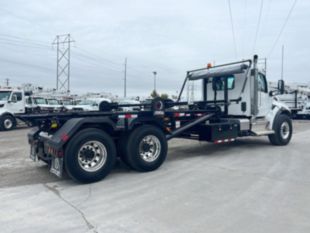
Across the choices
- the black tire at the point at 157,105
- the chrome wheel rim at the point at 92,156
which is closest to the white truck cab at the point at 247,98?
the black tire at the point at 157,105

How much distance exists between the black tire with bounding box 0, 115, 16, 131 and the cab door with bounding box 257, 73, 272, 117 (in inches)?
549

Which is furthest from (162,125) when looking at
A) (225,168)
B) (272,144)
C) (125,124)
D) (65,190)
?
(272,144)

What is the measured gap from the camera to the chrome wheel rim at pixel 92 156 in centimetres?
525

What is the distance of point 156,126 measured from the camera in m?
6.46

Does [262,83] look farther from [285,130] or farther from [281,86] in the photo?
[285,130]

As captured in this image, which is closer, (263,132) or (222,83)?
(263,132)

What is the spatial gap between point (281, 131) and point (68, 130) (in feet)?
23.7

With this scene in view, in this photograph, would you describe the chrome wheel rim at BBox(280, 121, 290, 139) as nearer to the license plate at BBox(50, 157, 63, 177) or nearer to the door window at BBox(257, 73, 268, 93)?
the door window at BBox(257, 73, 268, 93)

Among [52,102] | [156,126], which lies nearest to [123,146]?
[156,126]

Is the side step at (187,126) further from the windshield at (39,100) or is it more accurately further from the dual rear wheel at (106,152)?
the windshield at (39,100)

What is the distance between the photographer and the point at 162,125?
6.59m

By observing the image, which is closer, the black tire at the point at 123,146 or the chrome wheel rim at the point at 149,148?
the black tire at the point at 123,146

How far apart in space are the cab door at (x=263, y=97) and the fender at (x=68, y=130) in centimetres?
546

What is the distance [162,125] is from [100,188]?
7.29 feet
